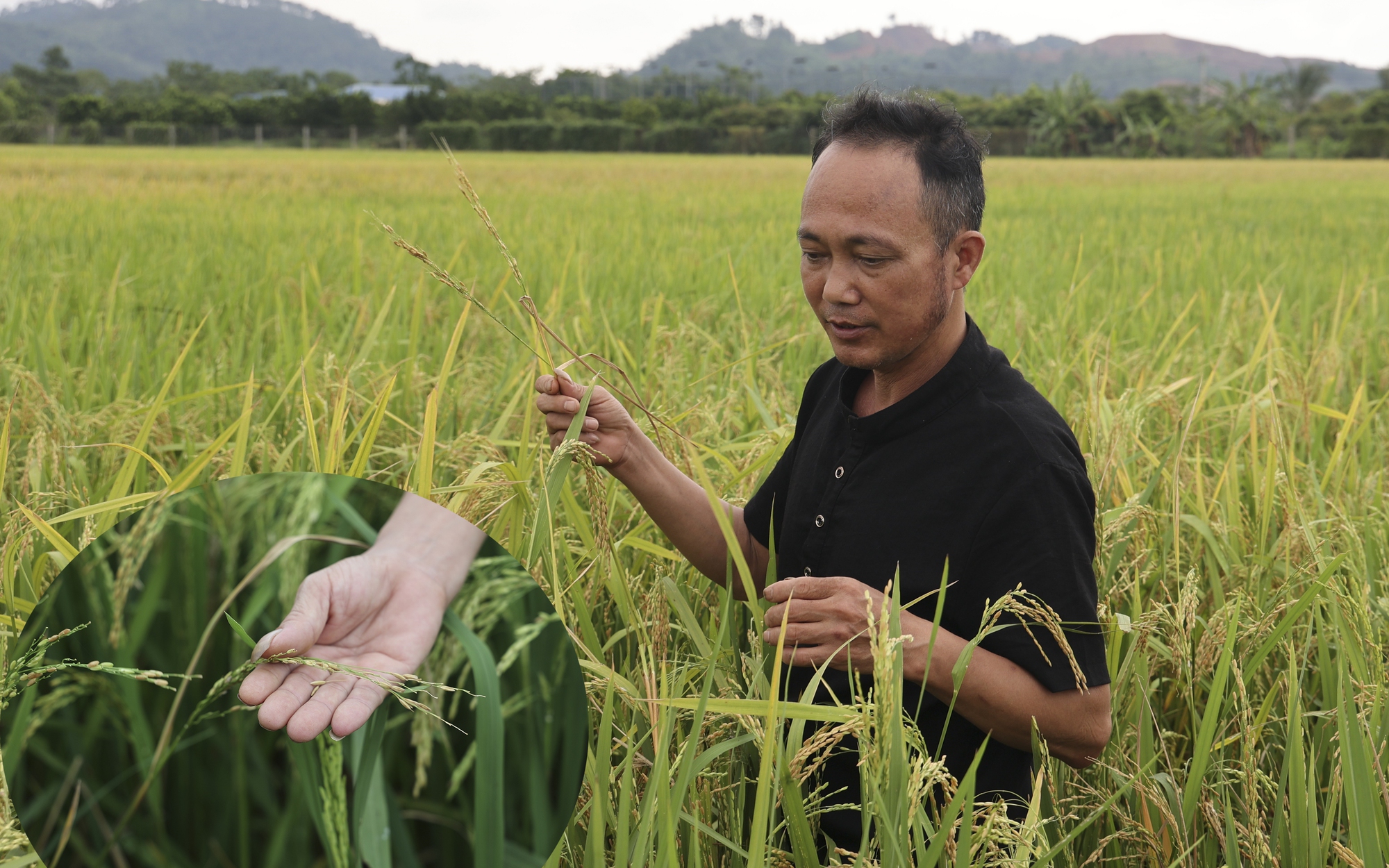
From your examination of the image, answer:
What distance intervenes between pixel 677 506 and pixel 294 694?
2.21ft

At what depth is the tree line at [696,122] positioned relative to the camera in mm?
39688

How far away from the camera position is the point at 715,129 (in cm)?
4509

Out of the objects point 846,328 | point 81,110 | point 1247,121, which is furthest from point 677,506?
point 81,110

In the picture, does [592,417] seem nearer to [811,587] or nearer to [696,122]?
[811,587]

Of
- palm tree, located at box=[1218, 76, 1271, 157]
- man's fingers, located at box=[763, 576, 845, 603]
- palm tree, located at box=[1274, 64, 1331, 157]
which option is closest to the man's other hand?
man's fingers, located at box=[763, 576, 845, 603]

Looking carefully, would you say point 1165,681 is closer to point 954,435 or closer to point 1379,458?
point 954,435

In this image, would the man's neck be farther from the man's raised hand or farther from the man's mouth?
A: the man's raised hand

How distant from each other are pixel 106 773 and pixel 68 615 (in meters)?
0.14

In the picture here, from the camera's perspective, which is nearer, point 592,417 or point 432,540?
point 432,540

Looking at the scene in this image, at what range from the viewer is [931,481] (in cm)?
108

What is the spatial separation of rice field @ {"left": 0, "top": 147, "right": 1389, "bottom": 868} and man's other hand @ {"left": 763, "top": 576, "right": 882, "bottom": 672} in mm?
63

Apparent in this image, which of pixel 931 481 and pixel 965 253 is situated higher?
pixel 965 253

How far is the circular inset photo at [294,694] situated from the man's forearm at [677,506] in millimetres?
407

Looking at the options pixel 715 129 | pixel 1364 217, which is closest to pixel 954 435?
pixel 1364 217
